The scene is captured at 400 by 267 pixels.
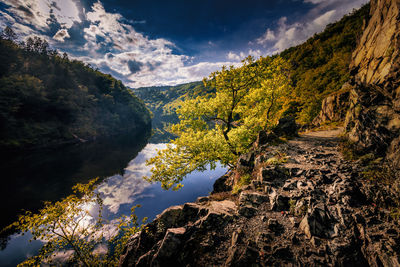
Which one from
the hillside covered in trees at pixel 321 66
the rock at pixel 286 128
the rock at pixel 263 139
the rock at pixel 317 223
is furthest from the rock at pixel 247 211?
the hillside covered in trees at pixel 321 66

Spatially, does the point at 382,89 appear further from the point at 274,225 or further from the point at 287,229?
the point at 274,225

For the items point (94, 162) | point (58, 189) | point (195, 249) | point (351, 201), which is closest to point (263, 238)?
point (195, 249)

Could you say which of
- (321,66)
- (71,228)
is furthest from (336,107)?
(321,66)

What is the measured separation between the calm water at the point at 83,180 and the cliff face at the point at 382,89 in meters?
22.1

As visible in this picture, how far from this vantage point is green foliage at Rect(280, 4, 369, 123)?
30672mm

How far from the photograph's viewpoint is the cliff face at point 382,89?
24.7ft

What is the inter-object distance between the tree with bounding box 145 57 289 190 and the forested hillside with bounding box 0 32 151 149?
6446 centimetres

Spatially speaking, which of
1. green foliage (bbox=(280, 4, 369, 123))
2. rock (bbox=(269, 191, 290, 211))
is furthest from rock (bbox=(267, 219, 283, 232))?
green foliage (bbox=(280, 4, 369, 123))

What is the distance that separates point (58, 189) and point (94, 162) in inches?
589

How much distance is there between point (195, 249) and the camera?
5668mm

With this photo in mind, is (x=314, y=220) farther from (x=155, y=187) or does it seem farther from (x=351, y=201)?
(x=155, y=187)

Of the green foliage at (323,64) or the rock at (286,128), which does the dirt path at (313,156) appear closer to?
the rock at (286,128)

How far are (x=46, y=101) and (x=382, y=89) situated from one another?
9180 centimetres

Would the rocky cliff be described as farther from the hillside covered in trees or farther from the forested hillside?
the forested hillside
